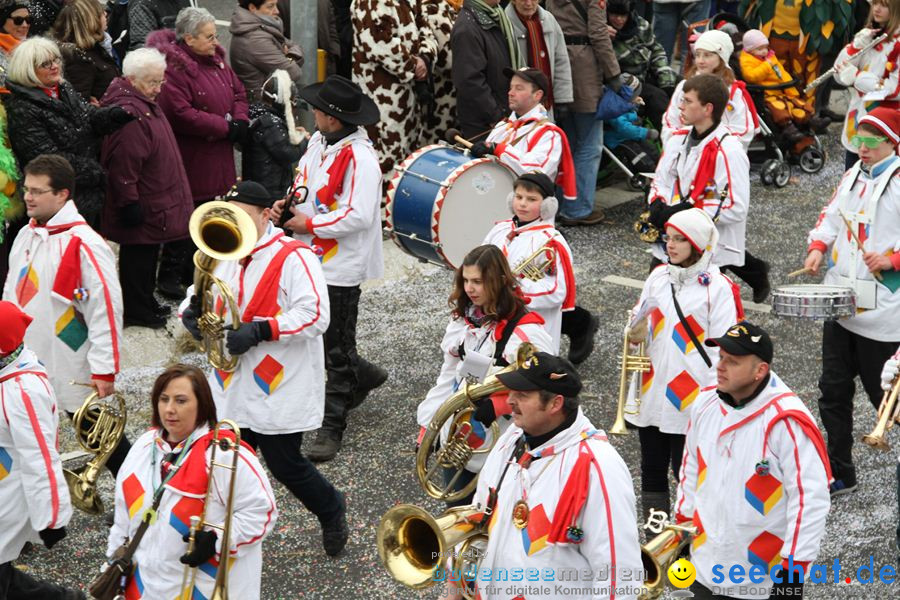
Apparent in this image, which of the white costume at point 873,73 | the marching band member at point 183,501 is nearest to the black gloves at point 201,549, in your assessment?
the marching band member at point 183,501

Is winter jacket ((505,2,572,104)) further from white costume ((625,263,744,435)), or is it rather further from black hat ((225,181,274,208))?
black hat ((225,181,274,208))

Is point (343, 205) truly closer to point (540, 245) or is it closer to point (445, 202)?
point (445, 202)

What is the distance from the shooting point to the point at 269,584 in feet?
22.8

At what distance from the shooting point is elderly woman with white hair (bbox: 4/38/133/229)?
339 inches

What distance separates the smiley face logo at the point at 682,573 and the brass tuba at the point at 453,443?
1.03 m

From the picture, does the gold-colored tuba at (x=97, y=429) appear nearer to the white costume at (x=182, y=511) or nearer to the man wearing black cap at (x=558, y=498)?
the white costume at (x=182, y=511)

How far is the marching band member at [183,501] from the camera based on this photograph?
17.3 ft

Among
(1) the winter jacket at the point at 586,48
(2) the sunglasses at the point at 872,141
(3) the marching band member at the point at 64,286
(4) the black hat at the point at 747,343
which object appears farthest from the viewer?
(1) the winter jacket at the point at 586,48

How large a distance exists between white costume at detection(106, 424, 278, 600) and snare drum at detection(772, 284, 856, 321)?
10.3 feet

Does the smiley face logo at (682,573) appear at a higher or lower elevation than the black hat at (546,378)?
lower

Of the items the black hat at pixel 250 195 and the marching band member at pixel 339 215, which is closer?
the black hat at pixel 250 195

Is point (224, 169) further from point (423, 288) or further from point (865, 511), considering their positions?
point (865, 511)

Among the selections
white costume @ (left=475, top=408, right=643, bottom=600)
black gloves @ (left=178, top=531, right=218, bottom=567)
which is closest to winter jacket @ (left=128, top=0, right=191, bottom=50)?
black gloves @ (left=178, top=531, right=218, bottom=567)

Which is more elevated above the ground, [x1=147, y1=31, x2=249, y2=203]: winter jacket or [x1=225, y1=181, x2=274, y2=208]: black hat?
[x1=225, y1=181, x2=274, y2=208]: black hat
